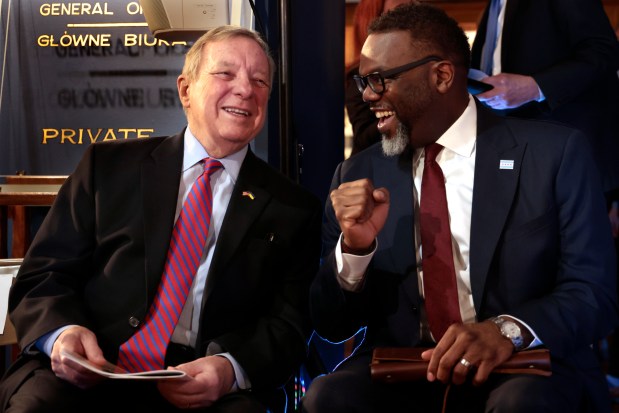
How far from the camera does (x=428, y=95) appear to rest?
2.47 m

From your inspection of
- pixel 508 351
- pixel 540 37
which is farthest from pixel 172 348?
pixel 540 37

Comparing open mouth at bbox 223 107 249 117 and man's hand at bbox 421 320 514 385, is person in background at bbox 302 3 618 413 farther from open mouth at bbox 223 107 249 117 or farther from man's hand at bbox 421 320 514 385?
open mouth at bbox 223 107 249 117

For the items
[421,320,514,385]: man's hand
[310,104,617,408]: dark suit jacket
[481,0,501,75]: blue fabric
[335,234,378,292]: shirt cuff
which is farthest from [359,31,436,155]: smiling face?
[481,0,501,75]: blue fabric

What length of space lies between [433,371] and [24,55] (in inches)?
95.3

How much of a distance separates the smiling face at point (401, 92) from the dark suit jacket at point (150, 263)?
1.18 feet

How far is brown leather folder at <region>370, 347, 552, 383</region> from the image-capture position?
1.97 metres

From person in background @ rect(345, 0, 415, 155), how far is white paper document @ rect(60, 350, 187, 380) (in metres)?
1.43

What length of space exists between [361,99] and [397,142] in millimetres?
772

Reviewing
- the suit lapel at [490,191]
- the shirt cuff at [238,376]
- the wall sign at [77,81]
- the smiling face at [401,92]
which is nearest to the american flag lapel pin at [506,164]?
the suit lapel at [490,191]

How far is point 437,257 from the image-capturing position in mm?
2287

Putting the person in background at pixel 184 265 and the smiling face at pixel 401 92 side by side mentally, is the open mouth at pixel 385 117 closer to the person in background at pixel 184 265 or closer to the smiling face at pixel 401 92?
the smiling face at pixel 401 92

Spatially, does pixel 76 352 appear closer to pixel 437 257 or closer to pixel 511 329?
pixel 437 257

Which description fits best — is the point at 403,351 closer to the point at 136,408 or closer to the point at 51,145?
the point at 136,408

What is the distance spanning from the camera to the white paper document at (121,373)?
187 cm
